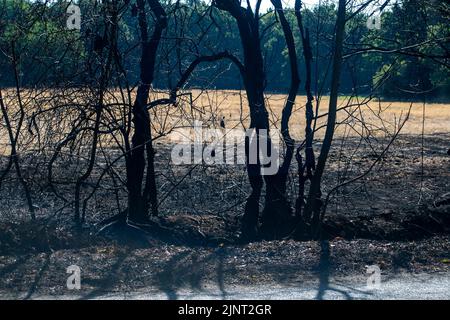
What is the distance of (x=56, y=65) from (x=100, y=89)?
848 mm

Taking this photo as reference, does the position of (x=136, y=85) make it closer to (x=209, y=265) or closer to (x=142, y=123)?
(x=142, y=123)

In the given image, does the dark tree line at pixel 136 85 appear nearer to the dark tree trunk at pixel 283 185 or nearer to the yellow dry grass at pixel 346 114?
the dark tree trunk at pixel 283 185

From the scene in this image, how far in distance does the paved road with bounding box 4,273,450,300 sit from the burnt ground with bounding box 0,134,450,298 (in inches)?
5.6

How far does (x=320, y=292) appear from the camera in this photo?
6410mm

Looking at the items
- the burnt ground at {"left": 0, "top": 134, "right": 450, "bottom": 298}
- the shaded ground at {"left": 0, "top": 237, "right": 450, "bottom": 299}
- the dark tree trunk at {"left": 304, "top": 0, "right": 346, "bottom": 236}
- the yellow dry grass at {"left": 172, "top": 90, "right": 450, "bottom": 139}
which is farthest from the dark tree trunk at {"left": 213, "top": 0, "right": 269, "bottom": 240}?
the shaded ground at {"left": 0, "top": 237, "right": 450, "bottom": 299}

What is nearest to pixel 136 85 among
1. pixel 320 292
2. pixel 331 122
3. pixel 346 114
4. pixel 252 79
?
pixel 252 79

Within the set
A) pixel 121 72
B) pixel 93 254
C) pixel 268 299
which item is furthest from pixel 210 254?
pixel 121 72

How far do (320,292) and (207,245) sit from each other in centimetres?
240

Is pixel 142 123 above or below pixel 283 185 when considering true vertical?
above

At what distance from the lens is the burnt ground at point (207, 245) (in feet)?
22.5

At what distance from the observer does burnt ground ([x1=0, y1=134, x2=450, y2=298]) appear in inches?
271

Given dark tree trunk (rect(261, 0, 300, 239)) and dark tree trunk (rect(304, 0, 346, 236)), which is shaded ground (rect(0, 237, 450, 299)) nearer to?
dark tree trunk (rect(304, 0, 346, 236))

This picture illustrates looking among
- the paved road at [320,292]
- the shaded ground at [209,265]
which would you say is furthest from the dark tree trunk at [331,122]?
the paved road at [320,292]

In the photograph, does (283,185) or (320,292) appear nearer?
(320,292)
